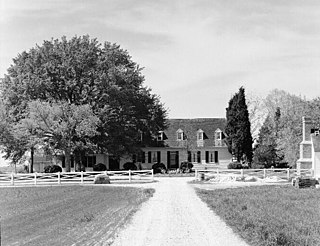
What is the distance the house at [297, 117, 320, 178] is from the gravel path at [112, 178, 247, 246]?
25.3m

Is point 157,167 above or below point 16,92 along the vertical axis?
below

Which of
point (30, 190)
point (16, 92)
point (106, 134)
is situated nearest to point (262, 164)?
point (106, 134)

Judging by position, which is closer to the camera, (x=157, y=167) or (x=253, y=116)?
(x=157, y=167)

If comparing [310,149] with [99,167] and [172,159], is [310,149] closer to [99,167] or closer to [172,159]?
[99,167]

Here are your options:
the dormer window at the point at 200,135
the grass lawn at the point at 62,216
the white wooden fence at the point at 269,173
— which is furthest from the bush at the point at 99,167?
the grass lawn at the point at 62,216

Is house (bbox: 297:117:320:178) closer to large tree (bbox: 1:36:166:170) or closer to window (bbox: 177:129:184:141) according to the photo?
large tree (bbox: 1:36:166:170)

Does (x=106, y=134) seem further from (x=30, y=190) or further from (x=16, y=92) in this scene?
(x=30, y=190)

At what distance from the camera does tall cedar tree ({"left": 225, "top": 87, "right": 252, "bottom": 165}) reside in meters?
68.3

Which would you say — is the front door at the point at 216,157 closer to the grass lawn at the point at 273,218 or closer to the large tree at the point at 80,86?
the large tree at the point at 80,86

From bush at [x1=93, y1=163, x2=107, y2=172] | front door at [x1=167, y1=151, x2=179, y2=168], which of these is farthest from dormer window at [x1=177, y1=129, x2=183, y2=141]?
bush at [x1=93, y1=163, x2=107, y2=172]

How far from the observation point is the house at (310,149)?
1875 inches

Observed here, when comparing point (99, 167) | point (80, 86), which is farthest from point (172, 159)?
point (80, 86)

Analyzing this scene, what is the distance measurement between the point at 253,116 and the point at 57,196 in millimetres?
48064

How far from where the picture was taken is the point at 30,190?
1549 inches
